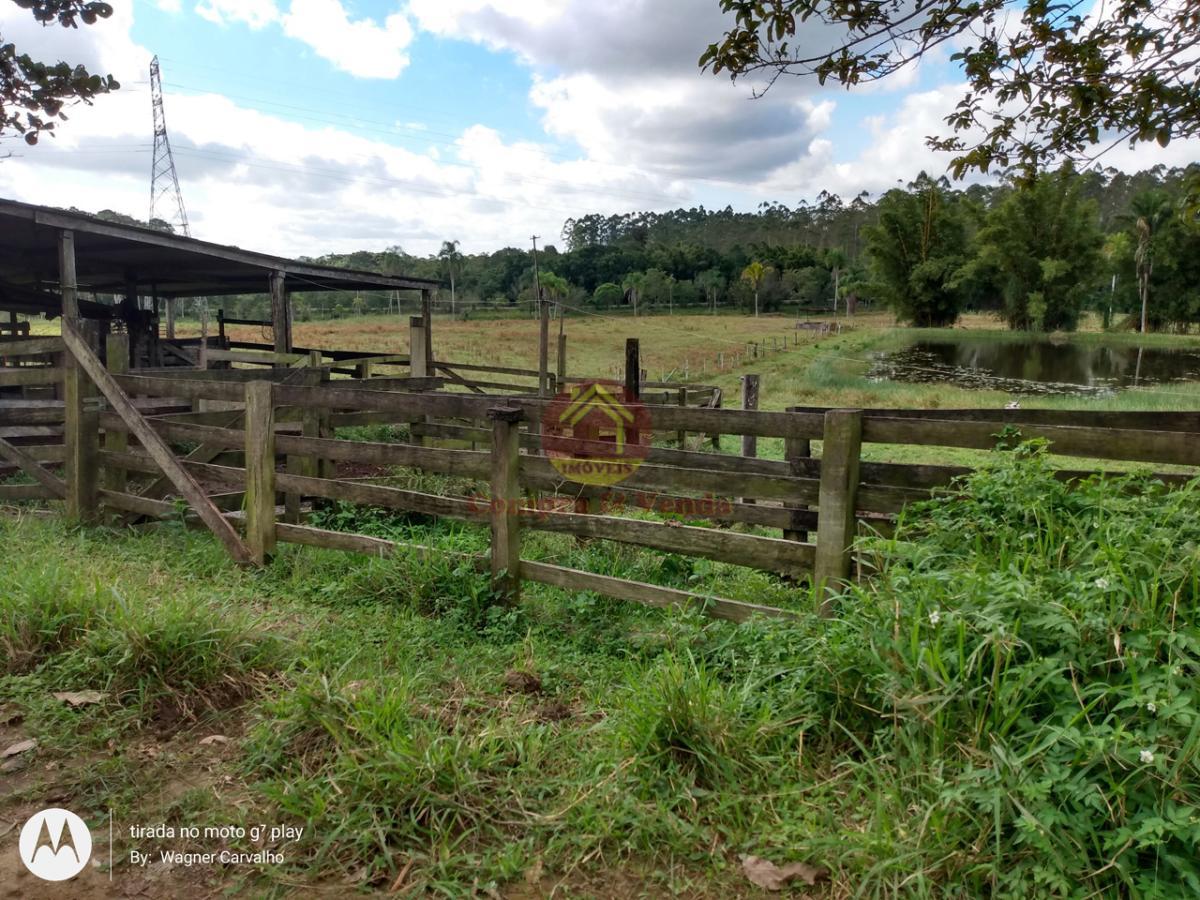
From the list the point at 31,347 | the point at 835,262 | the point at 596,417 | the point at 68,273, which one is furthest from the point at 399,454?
the point at 835,262

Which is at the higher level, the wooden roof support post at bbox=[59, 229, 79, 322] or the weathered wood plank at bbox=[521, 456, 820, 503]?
the wooden roof support post at bbox=[59, 229, 79, 322]

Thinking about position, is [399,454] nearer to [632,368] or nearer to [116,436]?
[116,436]

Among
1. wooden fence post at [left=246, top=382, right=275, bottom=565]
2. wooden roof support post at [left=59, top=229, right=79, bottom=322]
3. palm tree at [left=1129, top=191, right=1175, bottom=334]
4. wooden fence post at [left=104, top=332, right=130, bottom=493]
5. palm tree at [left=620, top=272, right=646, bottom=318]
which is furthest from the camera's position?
palm tree at [left=620, top=272, right=646, bottom=318]

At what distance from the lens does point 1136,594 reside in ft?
8.32

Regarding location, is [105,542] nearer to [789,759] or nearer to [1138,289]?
[789,759]

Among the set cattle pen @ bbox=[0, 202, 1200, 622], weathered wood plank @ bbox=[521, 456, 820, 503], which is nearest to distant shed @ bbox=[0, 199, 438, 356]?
cattle pen @ bbox=[0, 202, 1200, 622]

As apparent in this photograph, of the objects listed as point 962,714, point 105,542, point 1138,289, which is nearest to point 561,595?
point 962,714

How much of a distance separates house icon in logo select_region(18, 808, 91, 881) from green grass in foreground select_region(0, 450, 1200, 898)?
0.43 ft

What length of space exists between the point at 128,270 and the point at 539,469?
14.2 meters

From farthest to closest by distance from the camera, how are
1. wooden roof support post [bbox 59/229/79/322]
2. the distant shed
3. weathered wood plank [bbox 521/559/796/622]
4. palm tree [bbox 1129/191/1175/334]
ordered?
palm tree [bbox 1129/191/1175/334] < the distant shed < wooden roof support post [bbox 59/229/79/322] < weathered wood plank [bbox 521/559/796/622]

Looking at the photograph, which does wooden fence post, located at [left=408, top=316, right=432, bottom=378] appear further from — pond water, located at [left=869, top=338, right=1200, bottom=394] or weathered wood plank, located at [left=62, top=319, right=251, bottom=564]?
pond water, located at [left=869, top=338, right=1200, bottom=394]

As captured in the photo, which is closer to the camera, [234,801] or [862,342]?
[234,801]

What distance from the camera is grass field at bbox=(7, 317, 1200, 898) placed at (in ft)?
7.06

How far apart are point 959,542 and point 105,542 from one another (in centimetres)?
577
